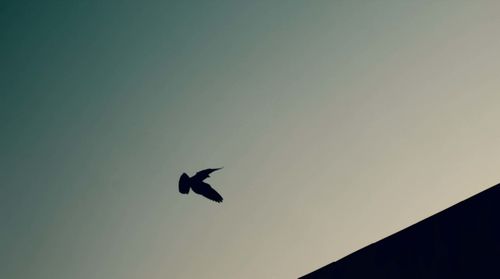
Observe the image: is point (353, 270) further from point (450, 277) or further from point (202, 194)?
point (202, 194)

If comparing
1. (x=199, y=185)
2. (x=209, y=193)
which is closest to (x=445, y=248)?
(x=209, y=193)

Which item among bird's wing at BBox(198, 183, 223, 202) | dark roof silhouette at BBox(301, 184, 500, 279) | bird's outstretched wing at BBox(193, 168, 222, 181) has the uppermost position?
bird's outstretched wing at BBox(193, 168, 222, 181)

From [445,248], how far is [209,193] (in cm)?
445

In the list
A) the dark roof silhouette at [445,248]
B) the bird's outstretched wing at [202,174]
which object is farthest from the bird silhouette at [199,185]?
the dark roof silhouette at [445,248]

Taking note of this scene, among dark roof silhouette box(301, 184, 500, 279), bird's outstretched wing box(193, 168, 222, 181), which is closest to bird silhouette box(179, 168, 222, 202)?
bird's outstretched wing box(193, 168, 222, 181)

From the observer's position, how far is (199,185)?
25.9 ft

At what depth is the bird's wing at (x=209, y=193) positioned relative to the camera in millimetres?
7719

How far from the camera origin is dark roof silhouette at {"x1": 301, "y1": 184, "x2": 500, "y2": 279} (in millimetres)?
3844

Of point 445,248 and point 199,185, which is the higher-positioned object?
point 199,185

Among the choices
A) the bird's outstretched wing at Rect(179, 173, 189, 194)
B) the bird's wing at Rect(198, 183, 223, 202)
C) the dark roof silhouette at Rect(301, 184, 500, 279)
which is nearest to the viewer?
the dark roof silhouette at Rect(301, 184, 500, 279)

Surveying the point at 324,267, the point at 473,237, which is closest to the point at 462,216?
the point at 473,237

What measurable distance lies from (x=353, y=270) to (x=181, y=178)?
4200mm

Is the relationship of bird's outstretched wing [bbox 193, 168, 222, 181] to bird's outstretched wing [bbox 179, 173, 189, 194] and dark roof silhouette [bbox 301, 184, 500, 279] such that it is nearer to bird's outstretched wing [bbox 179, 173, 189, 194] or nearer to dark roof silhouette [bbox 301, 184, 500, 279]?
bird's outstretched wing [bbox 179, 173, 189, 194]

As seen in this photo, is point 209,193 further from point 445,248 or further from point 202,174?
point 445,248
